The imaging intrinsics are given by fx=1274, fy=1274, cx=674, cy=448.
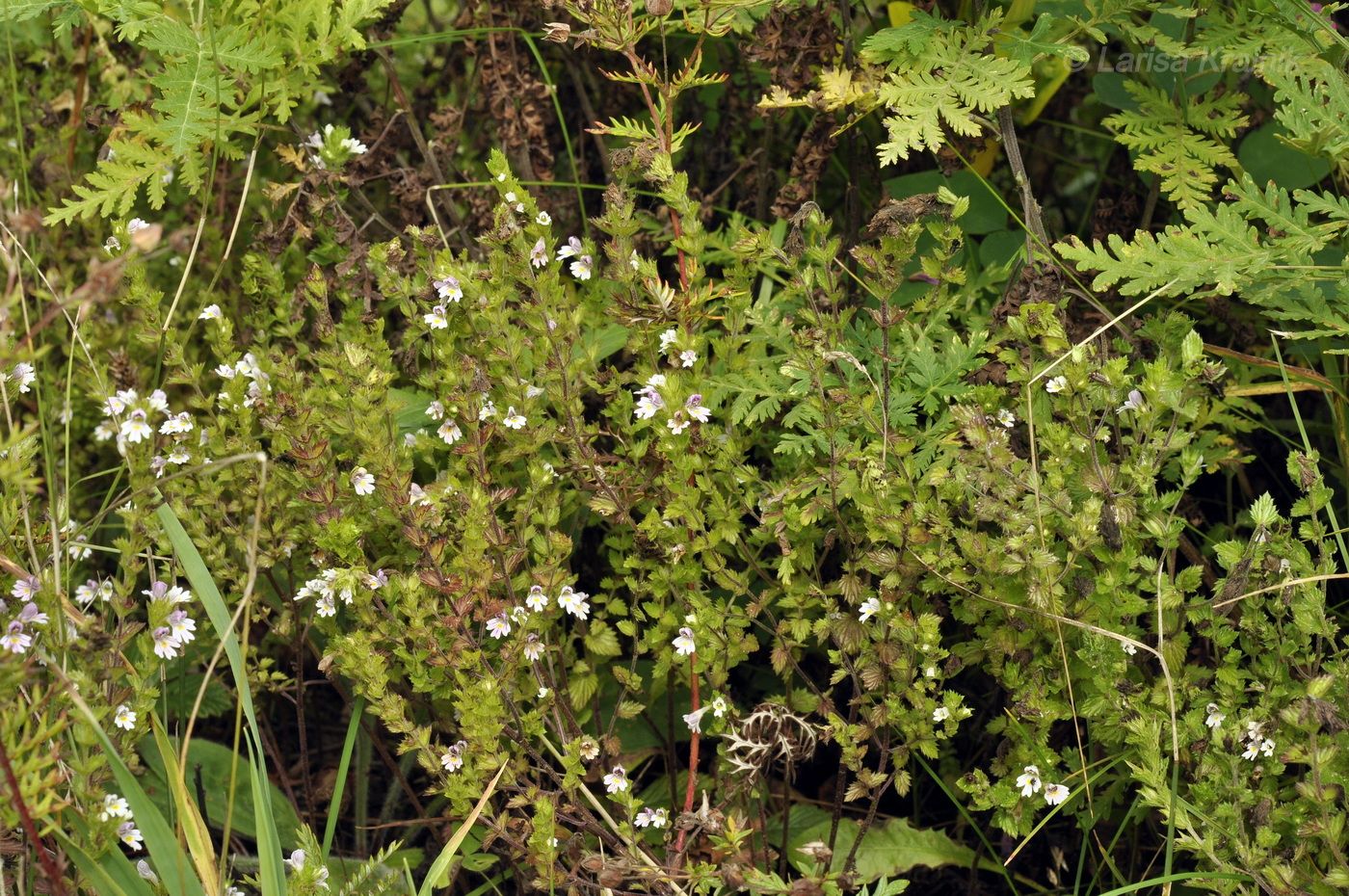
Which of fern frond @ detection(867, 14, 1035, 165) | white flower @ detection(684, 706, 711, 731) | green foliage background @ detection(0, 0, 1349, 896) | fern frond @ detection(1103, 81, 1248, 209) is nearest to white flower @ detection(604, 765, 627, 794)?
green foliage background @ detection(0, 0, 1349, 896)

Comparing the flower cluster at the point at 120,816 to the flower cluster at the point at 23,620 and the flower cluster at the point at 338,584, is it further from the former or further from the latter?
the flower cluster at the point at 338,584

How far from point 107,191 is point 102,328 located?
58 centimetres

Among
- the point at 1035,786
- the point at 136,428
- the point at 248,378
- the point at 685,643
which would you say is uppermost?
the point at 136,428

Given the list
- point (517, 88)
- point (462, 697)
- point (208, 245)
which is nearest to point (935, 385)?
point (462, 697)

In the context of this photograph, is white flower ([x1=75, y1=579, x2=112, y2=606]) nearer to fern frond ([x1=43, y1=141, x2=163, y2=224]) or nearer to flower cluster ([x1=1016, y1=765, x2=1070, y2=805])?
fern frond ([x1=43, y1=141, x2=163, y2=224])

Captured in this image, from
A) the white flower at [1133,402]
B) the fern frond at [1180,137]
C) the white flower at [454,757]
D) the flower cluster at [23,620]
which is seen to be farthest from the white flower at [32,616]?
the fern frond at [1180,137]

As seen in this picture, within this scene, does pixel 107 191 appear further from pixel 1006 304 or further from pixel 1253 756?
pixel 1253 756

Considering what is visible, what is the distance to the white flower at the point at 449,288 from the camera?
2.09m

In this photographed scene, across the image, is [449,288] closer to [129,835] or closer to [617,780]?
[617,780]

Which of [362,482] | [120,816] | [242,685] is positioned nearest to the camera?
[242,685]

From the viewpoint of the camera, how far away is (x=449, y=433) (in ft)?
7.03

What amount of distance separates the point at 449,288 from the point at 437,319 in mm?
54

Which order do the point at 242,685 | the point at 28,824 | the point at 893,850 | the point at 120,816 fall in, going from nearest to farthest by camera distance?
the point at 28,824, the point at 242,685, the point at 120,816, the point at 893,850

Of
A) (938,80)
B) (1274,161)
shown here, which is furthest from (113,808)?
(1274,161)
